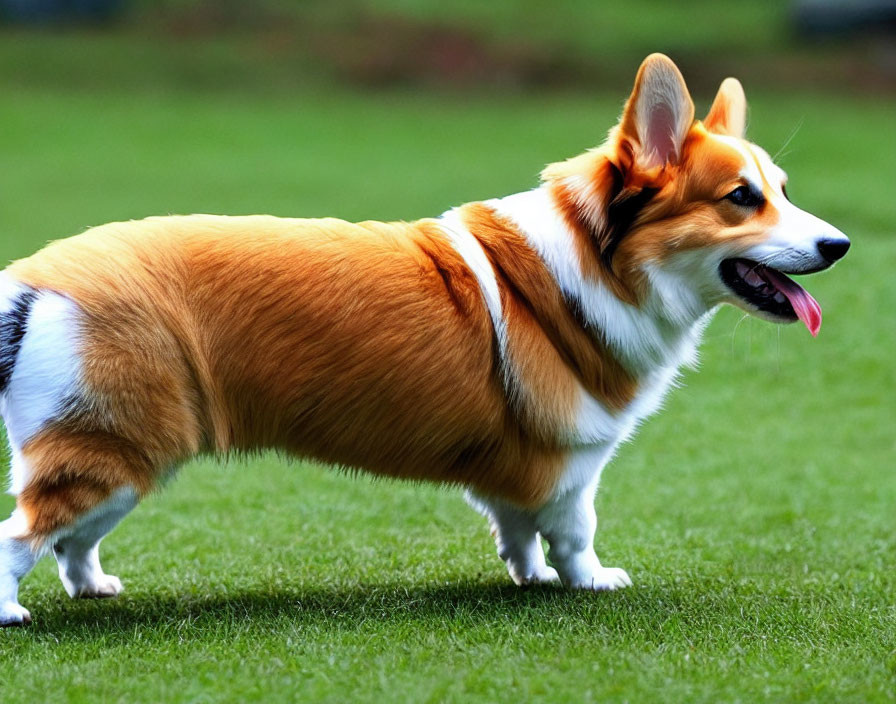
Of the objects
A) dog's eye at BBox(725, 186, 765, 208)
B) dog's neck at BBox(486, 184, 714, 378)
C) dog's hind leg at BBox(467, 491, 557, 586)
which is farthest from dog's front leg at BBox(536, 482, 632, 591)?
dog's eye at BBox(725, 186, 765, 208)

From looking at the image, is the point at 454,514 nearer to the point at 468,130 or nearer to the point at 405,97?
the point at 468,130

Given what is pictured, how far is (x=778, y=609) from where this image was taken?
4719 millimetres

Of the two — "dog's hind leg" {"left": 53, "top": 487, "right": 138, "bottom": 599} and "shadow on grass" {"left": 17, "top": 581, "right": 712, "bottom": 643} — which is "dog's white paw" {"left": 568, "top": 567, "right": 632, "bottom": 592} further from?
"dog's hind leg" {"left": 53, "top": 487, "right": 138, "bottom": 599}

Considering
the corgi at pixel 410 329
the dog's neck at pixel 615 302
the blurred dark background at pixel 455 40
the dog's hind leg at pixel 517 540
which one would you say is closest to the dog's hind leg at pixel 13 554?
the corgi at pixel 410 329

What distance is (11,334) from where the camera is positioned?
4.05 metres

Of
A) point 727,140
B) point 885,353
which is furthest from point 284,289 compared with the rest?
point 885,353

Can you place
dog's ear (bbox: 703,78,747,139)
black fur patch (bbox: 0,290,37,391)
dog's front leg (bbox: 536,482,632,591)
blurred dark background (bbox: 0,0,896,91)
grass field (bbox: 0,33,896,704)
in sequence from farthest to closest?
blurred dark background (bbox: 0,0,896,91), dog's ear (bbox: 703,78,747,139), dog's front leg (bbox: 536,482,632,591), black fur patch (bbox: 0,290,37,391), grass field (bbox: 0,33,896,704)

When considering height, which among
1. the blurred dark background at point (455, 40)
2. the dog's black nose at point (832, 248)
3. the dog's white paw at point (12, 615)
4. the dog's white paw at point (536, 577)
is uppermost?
the dog's black nose at point (832, 248)

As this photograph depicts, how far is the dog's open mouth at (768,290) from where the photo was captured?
446 centimetres

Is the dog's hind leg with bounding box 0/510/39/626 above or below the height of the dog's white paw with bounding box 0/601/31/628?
above

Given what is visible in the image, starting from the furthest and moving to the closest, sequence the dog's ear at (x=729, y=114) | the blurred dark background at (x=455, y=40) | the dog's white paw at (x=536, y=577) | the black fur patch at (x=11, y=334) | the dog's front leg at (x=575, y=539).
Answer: the blurred dark background at (x=455, y=40) → the dog's white paw at (x=536, y=577) → the dog's ear at (x=729, y=114) → the dog's front leg at (x=575, y=539) → the black fur patch at (x=11, y=334)

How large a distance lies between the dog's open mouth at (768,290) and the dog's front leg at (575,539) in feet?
2.98

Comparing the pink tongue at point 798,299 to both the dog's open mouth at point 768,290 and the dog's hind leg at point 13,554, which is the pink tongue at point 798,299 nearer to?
the dog's open mouth at point 768,290

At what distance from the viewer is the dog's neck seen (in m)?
4.53
